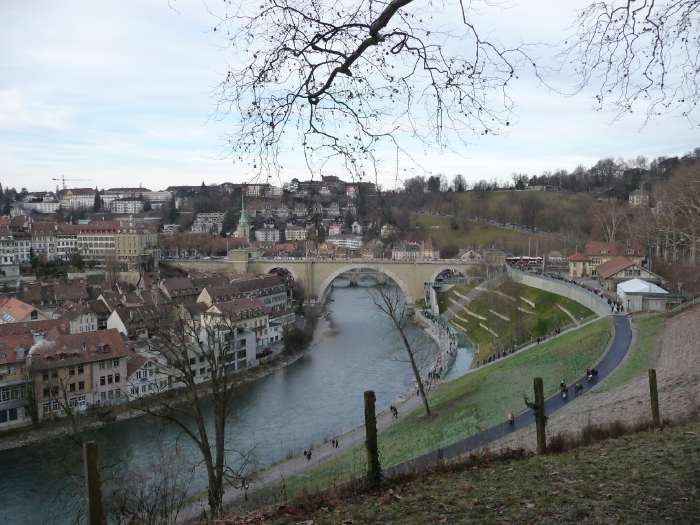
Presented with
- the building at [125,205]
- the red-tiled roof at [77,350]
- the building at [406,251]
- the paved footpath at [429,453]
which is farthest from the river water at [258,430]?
the building at [125,205]

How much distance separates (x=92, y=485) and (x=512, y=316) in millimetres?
21378

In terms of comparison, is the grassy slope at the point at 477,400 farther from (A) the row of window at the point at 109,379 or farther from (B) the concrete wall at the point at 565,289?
(A) the row of window at the point at 109,379

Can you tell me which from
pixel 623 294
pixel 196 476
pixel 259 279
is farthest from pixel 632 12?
pixel 259 279

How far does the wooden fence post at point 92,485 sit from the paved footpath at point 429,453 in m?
3.87

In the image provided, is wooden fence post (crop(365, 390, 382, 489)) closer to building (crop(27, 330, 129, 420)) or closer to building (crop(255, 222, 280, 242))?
building (crop(27, 330, 129, 420))

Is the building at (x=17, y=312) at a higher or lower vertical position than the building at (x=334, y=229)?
lower

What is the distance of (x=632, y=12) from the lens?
302cm

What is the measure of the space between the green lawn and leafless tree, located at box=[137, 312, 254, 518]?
594cm

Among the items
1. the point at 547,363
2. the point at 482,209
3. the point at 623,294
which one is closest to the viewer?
the point at 547,363

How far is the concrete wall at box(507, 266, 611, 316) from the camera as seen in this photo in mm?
17969

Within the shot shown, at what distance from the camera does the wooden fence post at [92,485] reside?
3.00 metres

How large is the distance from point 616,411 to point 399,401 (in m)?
7.84

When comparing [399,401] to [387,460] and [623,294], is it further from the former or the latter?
[623,294]

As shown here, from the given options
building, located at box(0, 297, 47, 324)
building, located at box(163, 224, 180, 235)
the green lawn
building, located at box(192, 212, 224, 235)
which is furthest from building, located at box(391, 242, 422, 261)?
the green lawn
